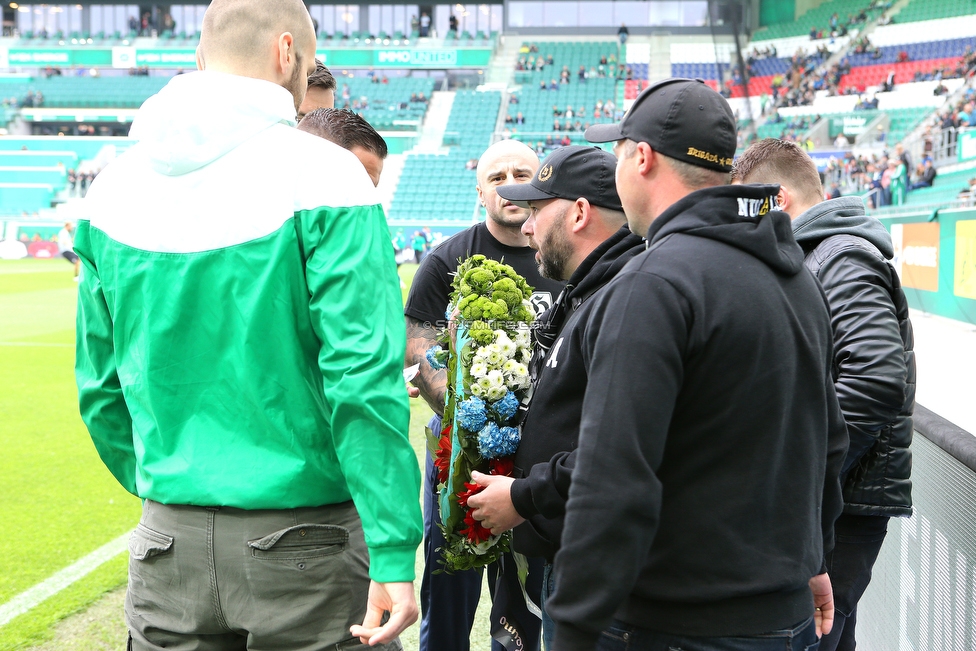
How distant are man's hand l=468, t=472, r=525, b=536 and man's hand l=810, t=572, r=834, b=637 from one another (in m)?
0.75

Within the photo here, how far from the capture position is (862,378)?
8.06ft

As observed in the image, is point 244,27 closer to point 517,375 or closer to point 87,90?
point 517,375

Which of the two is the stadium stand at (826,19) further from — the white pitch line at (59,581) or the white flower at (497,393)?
the white flower at (497,393)

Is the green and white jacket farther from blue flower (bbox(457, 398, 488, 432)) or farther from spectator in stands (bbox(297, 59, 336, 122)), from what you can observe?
spectator in stands (bbox(297, 59, 336, 122))

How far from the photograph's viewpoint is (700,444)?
1688 millimetres

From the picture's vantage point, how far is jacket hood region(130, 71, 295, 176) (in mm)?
1858

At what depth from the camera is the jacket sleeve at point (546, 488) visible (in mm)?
1960

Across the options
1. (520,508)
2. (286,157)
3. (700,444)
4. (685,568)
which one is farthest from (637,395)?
(286,157)

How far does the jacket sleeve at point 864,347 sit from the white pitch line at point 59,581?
3733mm

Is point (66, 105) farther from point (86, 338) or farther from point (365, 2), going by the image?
point (86, 338)

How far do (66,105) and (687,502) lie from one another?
5504cm

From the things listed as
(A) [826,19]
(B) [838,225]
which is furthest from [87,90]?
(B) [838,225]

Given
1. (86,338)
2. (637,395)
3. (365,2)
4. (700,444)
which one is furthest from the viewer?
(365,2)

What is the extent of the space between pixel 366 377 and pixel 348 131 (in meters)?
1.82
